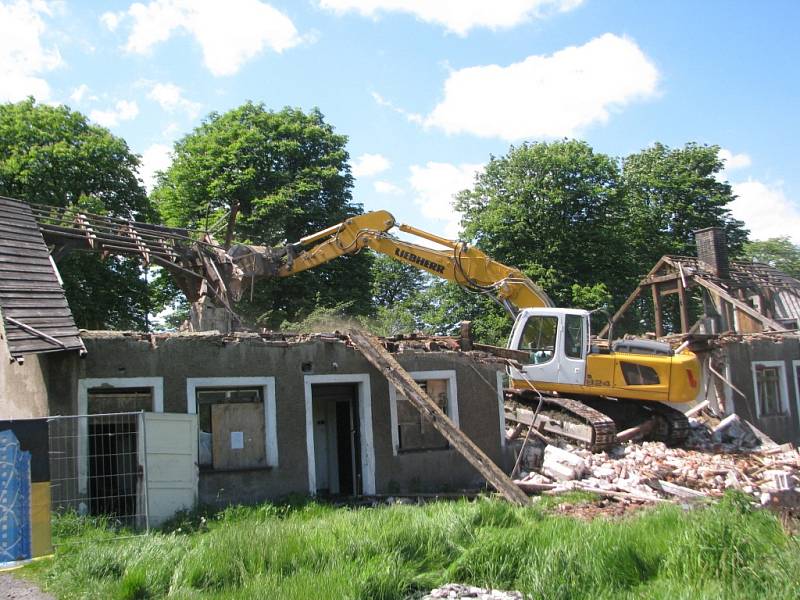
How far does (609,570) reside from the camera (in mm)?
8039

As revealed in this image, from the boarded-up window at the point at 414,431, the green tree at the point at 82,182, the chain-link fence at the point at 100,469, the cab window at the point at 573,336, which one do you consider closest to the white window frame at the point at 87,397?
the chain-link fence at the point at 100,469

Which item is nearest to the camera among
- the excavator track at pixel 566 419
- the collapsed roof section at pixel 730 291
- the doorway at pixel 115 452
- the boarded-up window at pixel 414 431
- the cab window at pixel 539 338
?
the doorway at pixel 115 452

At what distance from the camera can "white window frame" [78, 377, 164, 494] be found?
36.6 feet

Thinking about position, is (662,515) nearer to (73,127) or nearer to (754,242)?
(73,127)

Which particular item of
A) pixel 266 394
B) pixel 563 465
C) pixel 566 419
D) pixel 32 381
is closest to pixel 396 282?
pixel 566 419

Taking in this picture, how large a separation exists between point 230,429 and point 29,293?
390 centimetres

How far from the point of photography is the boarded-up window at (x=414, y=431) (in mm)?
14578

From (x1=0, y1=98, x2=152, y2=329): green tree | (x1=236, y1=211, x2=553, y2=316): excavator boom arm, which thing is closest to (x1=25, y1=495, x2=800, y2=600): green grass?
(x1=236, y1=211, x2=553, y2=316): excavator boom arm

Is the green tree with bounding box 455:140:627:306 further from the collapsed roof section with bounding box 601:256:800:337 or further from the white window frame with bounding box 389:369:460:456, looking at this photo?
the white window frame with bounding box 389:369:460:456

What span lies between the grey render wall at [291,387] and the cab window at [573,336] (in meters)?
2.46

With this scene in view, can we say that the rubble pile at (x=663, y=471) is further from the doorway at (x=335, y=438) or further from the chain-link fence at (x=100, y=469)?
the chain-link fence at (x=100, y=469)

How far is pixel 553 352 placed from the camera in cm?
1750

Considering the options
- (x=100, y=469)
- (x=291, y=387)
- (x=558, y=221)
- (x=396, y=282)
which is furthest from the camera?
Result: (x=396, y=282)

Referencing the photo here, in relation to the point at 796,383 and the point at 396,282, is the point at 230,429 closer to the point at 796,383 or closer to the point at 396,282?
the point at 796,383
